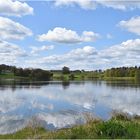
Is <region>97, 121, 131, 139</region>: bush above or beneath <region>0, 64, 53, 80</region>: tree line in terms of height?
beneath

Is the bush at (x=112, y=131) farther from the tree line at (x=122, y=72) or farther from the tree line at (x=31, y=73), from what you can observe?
the tree line at (x=122, y=72)

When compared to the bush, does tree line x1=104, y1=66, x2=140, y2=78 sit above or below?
above

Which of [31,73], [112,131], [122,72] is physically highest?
[122,72]

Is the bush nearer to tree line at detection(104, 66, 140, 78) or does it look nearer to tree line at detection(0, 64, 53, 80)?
tree line at detection(0, 64, 53, 80)

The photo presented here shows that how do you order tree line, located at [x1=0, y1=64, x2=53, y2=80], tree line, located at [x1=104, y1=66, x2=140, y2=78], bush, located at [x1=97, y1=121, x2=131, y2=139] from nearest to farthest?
1. bush, located at [x1=97, y1=121, x2=131, y2=139]
2. tree line, located at [x1=0, y1=64, x2=53, y2=80]
3. tree line, located at [x1=104, y1=66, x2=140, y2=78]

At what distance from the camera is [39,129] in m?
14.2

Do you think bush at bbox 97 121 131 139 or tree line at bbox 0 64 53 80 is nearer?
bush at bbox 97 121 131 139

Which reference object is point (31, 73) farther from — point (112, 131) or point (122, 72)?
point (112, 131)

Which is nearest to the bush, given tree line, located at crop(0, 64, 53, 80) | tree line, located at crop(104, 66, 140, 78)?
tree line, located at crop(0, 64, 53, 80)

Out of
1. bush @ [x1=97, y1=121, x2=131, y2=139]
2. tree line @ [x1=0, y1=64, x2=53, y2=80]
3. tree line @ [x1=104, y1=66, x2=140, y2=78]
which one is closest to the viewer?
bush @ [x1=97, y1=121, x2=131, y2=139]

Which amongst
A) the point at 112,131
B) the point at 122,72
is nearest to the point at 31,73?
the point at 122,72

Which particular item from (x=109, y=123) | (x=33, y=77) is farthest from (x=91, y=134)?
(x=33, y=77)

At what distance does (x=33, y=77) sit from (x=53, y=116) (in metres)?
107

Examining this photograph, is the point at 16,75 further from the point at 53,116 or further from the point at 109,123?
the point at 109,123
